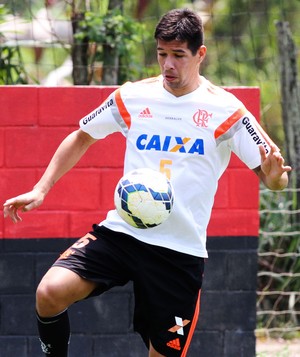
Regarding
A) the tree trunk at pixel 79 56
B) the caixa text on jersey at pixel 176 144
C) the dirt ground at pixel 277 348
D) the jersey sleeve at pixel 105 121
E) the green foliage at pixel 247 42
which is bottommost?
the dirt ground at pixel 277 348

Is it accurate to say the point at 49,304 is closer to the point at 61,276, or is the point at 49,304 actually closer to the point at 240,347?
the point at 61,276

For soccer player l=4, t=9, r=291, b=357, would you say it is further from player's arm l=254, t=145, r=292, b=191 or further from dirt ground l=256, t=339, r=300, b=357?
dirt ground l=256, t=339, r=300, b=357

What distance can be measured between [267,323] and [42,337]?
2771mm

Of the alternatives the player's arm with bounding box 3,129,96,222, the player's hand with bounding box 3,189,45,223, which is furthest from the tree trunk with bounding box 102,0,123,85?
the player's hand with bounding box 3,189,45,223

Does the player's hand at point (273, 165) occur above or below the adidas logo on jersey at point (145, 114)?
below

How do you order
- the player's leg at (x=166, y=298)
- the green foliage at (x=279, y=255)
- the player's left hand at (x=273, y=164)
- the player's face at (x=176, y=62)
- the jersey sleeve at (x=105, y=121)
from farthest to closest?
the green foliage at (x=279, y=255), the jersey sleeve at (x=105, y=121), the player's leg at (x=166, y=298), the player's face at (x=176, y=62), the player's left hand at (x=273, y=164)

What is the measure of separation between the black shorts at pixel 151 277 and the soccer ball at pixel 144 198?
0.87 ft

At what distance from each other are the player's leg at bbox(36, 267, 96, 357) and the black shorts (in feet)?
0.28

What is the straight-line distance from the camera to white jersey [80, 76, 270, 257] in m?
5.18

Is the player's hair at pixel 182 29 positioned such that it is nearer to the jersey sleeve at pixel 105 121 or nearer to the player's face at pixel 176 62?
the player's face at pixel 176 62

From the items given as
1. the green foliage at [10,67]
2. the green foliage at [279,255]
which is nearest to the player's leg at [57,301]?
the green foliage at [10,67]

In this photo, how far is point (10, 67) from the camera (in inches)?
294

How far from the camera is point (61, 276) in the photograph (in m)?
5.06

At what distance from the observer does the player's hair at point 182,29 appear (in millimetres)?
5117
